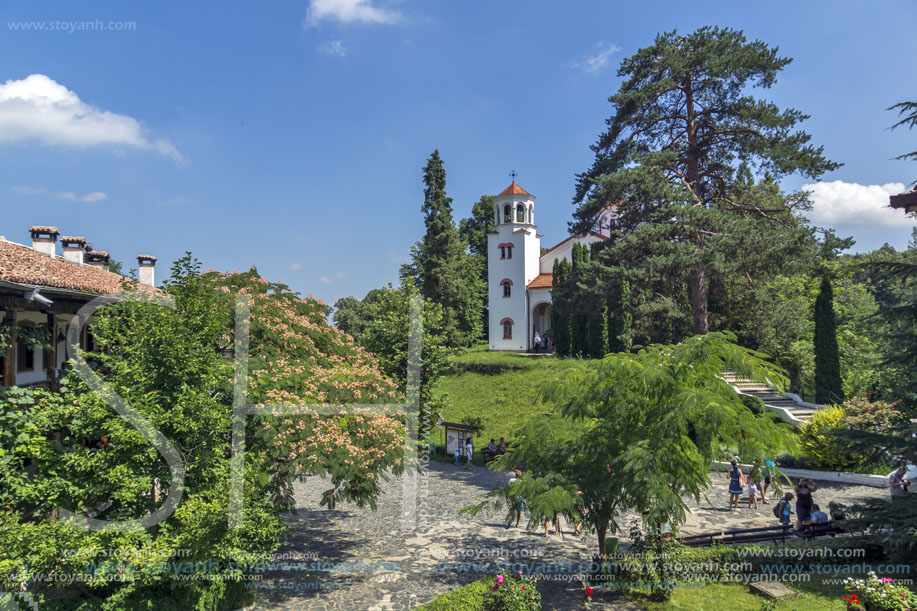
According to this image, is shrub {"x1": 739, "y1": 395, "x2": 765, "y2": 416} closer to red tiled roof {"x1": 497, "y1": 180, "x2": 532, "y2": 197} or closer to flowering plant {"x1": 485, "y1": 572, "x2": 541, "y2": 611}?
flowering plant {"x1": 485, "y1": 572, "x2": 541, "y2": 611}

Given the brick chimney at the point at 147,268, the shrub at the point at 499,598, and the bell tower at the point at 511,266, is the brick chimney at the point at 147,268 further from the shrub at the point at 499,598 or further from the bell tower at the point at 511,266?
the bell tower at the point at 511,266

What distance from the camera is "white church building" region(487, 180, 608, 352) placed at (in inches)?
1881

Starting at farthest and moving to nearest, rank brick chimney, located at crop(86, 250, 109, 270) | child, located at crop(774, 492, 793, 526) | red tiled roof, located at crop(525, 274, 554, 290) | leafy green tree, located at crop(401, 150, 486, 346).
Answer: red tiled roof, located at crop(525, 274, 554, 290), leafy green tree, located at crop(401, 150, 486, 346), brick chimney, located at crop(86, 250, 109, 270), child, located at crop(774, 492, 793, 526)

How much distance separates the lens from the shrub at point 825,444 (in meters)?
18.5

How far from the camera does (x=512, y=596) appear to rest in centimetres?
897

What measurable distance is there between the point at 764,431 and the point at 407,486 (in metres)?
14.2

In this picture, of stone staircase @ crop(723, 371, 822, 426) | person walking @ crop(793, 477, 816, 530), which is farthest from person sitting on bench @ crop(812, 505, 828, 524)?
stone staircase @ crop(723, 371, 822, 426)

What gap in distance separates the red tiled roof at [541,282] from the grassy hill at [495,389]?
734cm

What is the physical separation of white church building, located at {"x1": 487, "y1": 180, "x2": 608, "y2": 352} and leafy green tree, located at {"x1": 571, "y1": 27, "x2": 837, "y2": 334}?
20978 mm

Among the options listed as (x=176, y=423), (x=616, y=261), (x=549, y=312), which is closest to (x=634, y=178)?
(x=616, y=261)

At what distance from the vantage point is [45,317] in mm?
11867

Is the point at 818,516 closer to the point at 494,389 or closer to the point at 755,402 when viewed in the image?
the point at 755,402

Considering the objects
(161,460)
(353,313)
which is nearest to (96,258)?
(161,460)

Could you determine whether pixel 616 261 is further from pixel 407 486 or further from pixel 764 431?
pixel 764 431
